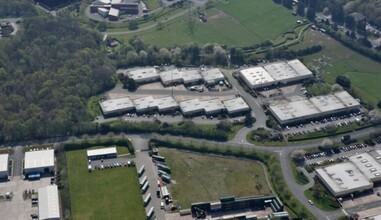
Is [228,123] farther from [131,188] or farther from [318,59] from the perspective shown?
[318,59]

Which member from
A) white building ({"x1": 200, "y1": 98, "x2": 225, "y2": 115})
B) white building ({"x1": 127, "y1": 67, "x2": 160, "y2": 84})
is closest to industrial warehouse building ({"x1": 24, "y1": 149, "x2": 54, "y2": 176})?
white building ({"x1": 127, "y1": 67, "x2": 160, "y2": 84})

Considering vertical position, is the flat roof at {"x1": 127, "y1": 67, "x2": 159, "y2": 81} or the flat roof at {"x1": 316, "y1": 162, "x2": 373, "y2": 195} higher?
the flat roof at {"x1": 316, "y1": 162, "x2": 373, "y2": 195}

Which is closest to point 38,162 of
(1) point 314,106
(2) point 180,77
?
(2) point 180,77

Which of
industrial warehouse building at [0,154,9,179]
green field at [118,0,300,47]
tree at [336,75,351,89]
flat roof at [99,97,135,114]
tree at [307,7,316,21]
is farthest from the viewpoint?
tree at [307,7,316,21]

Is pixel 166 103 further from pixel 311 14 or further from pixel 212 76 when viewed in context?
pixel 311 14

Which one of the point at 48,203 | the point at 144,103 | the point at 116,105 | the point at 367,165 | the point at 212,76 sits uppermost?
the point at 367,165

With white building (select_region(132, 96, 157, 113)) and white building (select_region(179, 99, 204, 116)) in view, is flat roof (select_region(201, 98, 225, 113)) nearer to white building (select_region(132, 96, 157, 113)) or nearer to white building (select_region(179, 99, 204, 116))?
white building (select_region(179, 99, 204, 116))
